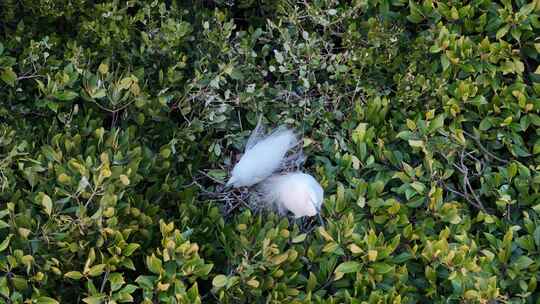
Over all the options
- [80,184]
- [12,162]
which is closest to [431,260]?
[80,184]

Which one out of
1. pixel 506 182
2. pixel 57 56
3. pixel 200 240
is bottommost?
pixel 506 182

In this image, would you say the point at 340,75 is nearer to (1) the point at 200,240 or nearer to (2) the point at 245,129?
(2) the point at 245,129

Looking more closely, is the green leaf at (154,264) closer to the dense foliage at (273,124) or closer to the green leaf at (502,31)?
the dense foliage at (273,124)

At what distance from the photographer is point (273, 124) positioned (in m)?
2.94

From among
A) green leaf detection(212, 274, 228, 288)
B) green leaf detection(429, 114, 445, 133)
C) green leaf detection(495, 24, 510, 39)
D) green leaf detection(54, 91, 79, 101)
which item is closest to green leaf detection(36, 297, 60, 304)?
green leaf detection(212, 274, 228, 288)

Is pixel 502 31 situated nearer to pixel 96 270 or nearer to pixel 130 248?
pixel 130 248

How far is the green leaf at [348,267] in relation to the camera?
2.27 metres

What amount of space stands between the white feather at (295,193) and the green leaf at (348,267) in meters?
0.28

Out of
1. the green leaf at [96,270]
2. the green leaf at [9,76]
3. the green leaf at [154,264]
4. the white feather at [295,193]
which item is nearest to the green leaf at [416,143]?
the white feather at [295,193]

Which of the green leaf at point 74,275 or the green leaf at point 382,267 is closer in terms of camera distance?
the green leaf at point 74,275

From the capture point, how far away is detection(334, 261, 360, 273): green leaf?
2270mm

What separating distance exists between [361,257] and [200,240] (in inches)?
20.5

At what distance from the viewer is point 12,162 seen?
93.1 inches

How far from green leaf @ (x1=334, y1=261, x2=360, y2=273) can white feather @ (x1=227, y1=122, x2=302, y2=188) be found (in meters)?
0.58
